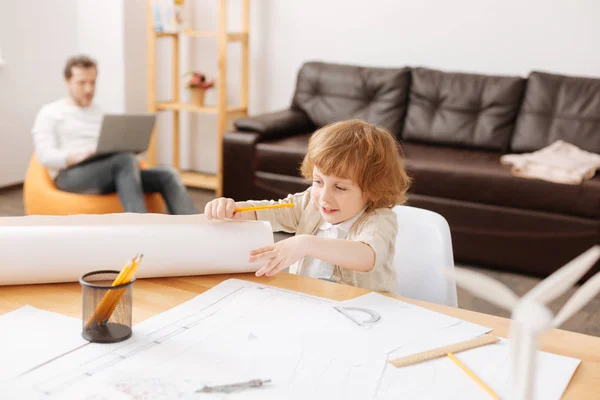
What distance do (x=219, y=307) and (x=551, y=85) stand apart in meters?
3.22

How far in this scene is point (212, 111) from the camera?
15.4 feet

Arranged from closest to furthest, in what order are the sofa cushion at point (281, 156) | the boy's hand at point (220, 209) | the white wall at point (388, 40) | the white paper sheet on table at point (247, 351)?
the white paper sheet on table at point (247, 351) < the boy's hand at point (220, 209) < the sofa cushion at point (281, 156) < the white wall at point (388, 40)

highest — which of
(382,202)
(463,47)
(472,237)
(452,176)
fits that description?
(463,47)

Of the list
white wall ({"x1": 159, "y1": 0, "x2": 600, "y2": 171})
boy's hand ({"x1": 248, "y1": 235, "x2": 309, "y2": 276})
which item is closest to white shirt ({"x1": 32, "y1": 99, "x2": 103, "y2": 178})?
white wall ({"x1": 159, "y1": 0, "x2": 600, "y2": 171})

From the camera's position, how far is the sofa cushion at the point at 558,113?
383cm

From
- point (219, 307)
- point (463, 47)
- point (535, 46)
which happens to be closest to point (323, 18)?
point (463, 47)

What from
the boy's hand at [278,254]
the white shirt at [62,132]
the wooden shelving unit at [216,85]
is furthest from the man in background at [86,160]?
the boy's hand at [278,254]

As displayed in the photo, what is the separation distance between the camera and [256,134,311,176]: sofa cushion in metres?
3.93

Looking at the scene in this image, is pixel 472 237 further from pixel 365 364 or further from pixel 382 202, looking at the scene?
pixel 365 364

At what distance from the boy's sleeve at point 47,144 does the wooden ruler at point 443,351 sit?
2.74 meters

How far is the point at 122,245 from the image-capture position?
128cm

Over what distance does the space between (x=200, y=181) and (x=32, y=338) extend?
3905 mm

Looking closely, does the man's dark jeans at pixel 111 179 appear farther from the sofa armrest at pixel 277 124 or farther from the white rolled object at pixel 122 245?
the white rolled object at pixel 122 245

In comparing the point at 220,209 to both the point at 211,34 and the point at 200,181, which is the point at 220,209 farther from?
the point at 200,181
